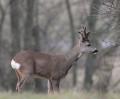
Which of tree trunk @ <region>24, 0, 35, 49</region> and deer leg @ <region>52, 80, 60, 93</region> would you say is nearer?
deer leg @ <region>52, 80, 60, 93</region>

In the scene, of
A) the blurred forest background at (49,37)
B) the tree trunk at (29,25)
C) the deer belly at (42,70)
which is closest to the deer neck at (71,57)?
the deer belly at (42,70)

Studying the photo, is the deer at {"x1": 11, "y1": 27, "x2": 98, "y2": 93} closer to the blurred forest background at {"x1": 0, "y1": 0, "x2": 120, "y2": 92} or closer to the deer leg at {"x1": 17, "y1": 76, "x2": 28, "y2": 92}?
the deer leg at {"x1": 17, "y1": 76, "x2": 28, "y2": 92}

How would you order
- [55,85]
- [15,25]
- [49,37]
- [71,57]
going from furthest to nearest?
1. [49,37]
2. [15,25]
3. [71,57]
4. [55,85]

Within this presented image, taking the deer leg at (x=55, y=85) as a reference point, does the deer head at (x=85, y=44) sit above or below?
above

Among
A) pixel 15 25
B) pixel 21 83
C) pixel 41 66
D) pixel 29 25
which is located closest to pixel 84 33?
pixel 41 66

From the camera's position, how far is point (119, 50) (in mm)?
23297

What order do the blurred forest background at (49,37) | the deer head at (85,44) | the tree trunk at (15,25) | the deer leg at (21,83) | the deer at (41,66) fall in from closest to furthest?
1. the deer leg at (21,83)
2. the deer at (41,66)
3. the deer head at (85,44)
4. the blurred forest background at (49,37)
5. the tree trunk at (15,25)

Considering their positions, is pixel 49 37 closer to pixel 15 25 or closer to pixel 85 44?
pixel 15 25

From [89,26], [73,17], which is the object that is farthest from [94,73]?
[73,17]

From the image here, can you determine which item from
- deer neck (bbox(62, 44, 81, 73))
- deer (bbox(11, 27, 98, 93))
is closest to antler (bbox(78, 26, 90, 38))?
deer (bbox(11, 27, 98, 93))

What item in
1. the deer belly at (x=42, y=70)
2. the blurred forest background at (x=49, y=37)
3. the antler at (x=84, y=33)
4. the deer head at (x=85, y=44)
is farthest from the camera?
the blurred forest background at (x=49, y=37)

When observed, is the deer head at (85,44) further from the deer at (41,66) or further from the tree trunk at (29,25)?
the tree trunk at (29,25)

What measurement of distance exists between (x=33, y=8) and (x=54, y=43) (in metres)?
3.24

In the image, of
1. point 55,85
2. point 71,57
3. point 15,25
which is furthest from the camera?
point 15,25
